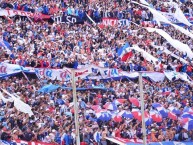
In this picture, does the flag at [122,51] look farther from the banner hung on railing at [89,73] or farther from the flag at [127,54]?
the banner hung on railing at [89,73]

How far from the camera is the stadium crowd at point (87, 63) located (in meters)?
30.5

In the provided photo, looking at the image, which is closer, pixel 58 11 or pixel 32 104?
pixel 32 104

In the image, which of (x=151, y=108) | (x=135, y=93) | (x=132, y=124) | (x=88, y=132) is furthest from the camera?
(x=135, y=93)

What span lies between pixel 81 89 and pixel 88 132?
263 inches

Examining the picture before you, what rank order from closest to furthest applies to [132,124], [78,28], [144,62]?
1. [132,124]
2. [144,62]
3. [78,28]

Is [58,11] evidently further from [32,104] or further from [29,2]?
[32,104]

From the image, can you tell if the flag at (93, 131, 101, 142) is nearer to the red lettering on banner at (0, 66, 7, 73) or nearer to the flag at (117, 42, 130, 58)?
the red lettering on banner at (0, 66, 7, 73)

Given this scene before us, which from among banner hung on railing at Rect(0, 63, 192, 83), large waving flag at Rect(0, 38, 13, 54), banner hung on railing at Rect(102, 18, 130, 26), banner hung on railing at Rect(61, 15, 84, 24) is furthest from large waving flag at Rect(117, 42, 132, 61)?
large waving flag at Rect(0, 38, 13, 54)

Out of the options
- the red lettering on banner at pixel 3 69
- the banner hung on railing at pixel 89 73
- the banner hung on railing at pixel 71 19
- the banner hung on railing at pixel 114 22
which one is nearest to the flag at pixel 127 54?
the banner hung on railing at pixel 89 73

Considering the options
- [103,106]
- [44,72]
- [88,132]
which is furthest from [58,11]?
[88,132]

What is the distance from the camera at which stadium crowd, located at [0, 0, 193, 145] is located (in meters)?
30.5

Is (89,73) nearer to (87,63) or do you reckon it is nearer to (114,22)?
(87,63)

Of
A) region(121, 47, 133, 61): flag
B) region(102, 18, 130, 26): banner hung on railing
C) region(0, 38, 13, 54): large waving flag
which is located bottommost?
region(121, 47, 133, 61): flag

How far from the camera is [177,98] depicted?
3856 cm
